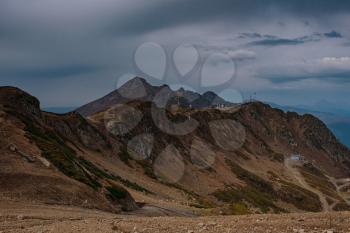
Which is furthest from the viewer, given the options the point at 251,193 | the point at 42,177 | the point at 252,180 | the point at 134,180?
the point at 252,180

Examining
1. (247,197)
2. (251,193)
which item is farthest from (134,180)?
(251,193)

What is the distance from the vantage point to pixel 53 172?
5516cm

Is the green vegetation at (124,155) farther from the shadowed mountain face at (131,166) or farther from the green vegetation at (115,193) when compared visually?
the green vegetation at (115,193)

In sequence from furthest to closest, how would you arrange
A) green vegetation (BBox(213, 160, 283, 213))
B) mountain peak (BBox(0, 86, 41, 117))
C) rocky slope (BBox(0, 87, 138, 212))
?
1. green vegetation (BBox(213, 160, 283, 213))
2. mountain peak (BBox(0, 86, 41, 117))
3. rocky slope (BBox(0, 87, 138, 212))

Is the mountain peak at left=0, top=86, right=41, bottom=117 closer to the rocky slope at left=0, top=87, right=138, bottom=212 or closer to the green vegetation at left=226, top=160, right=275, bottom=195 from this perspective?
the rocky slope at left=0, top=87, right=138, bottom=212

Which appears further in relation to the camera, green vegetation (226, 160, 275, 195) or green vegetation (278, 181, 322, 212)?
green vegetation (226, 160, 275, 195)

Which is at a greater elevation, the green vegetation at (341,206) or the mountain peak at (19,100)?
the mountain peak at (19,100)

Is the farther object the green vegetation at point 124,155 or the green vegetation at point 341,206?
the green vegetation at point 341,206

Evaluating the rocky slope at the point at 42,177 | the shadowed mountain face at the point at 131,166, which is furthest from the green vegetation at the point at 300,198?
the rocky slope at the point at 42,177

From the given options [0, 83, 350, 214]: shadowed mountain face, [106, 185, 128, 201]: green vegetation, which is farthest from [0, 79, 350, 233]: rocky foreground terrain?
[0, 83, 350, 214]: shadowed mountain face

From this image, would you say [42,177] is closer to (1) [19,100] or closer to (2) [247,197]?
(1) [19,100]

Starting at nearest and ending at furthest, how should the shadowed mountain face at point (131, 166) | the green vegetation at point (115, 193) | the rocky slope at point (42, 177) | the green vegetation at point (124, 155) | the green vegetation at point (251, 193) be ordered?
the rocky slope at point (42, 177) < the shadowed mountain face at point (131, 166) < the green vegetation at point (115, 193) < the green vegetation at point (124, 155) < the green vegetation at point (251, 193)

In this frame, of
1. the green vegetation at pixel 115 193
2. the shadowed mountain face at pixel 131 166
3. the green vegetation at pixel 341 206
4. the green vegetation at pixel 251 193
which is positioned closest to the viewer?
the shadowed mountain face at pixel 131 166

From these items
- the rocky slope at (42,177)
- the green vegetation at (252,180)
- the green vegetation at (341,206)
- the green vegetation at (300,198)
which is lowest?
the green vegetation at (341,206)
